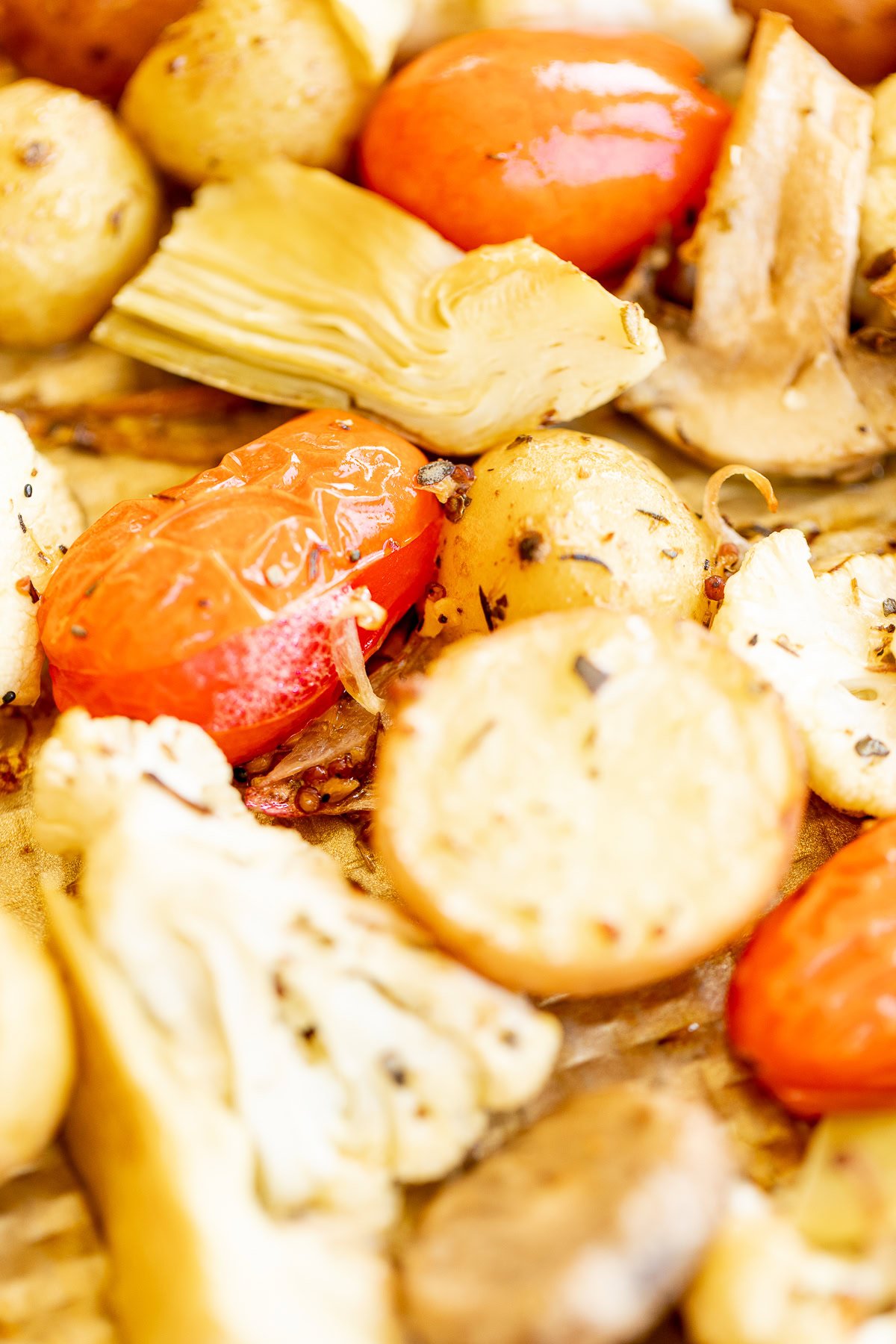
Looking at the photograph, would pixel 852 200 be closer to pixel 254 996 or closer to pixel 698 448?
pixel 698 448

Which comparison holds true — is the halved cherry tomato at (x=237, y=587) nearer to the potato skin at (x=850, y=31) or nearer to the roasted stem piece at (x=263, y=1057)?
the roasted stem piece at (x=263, y=1057)

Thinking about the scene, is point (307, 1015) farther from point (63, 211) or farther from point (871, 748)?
point (63, 211)

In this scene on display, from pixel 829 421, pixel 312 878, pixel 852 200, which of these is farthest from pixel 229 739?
pixel 852 200

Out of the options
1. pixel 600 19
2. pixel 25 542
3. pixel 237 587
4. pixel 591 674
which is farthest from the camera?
pixel 600 19

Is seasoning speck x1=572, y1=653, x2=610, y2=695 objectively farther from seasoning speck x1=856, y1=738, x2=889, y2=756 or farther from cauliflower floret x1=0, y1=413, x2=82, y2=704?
cauliflower floret x1=0, y1=413, x2=82, y2=704

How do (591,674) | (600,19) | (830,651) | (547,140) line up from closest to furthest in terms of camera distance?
(591,674) → (830,651) → (547,140) → (600,19)

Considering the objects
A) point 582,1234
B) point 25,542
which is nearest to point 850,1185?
point 582,1234
